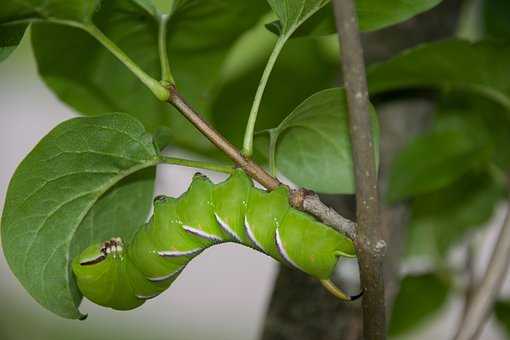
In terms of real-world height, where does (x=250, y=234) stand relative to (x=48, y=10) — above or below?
below

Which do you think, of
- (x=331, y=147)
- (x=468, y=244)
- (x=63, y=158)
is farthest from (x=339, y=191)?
(x=468, y=244)

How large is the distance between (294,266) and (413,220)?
18.5 inches

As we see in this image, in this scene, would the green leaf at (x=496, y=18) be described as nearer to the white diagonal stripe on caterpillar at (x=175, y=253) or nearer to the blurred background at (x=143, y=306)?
the white diagonal stripe on caterpillar at (x=175, y=253)

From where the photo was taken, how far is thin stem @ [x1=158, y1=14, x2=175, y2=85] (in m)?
0.39

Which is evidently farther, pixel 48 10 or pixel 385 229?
pixel 385 229

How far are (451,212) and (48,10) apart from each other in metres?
0.53

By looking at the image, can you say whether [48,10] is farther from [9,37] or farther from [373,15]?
[373,15]

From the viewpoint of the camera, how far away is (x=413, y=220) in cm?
82

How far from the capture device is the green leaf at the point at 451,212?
0.79 meters

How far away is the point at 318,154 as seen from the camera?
47 centimetres

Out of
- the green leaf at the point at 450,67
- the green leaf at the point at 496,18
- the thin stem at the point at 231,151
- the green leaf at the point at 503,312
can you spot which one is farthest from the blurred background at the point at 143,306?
the thin stem at the point at 231,151

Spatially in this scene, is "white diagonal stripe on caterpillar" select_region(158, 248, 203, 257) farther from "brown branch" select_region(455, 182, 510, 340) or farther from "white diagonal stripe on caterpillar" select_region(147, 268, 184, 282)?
"brown branch" select_region(455, 182, 510, 340)

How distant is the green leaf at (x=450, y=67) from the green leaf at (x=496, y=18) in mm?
156

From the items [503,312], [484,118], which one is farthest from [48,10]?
[503,312]
